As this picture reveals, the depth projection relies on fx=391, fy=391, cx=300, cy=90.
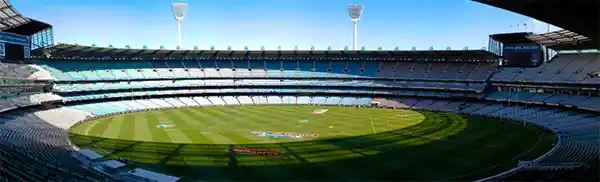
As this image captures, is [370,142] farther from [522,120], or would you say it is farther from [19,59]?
[19,59]

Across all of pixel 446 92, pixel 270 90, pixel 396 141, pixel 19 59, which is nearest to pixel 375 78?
pixel 446 92

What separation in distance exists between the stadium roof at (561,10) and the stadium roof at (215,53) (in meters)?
47.5

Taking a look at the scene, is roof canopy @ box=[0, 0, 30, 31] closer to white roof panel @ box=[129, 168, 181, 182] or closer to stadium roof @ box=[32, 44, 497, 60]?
Answer: stadium roof @ box=[32, 44, 497, 60]

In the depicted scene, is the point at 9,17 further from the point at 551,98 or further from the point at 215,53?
the point at 551,98

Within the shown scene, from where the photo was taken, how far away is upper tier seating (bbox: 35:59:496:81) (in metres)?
65.4

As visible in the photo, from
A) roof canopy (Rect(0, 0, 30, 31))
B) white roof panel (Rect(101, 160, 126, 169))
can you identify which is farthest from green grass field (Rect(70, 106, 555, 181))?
roof canopy (Rect(0, 0, 30, 31))

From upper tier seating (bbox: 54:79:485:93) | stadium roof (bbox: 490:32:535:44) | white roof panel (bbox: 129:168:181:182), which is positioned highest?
stadium roof (bbox: 490:32:535:44)

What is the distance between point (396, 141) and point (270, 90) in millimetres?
→ 43103

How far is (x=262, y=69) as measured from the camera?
7988 centimetres

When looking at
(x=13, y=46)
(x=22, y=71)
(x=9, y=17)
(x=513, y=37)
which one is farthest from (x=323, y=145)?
(x=13, y=46)

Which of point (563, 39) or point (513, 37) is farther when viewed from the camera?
point (513, 37)

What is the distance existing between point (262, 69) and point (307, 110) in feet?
77.2

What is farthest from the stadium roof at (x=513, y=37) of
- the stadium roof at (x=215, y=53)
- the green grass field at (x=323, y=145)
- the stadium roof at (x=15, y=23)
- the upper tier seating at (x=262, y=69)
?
the stadium roof at (x=15, y=23)

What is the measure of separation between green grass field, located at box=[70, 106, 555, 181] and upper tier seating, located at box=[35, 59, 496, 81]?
18.9m
